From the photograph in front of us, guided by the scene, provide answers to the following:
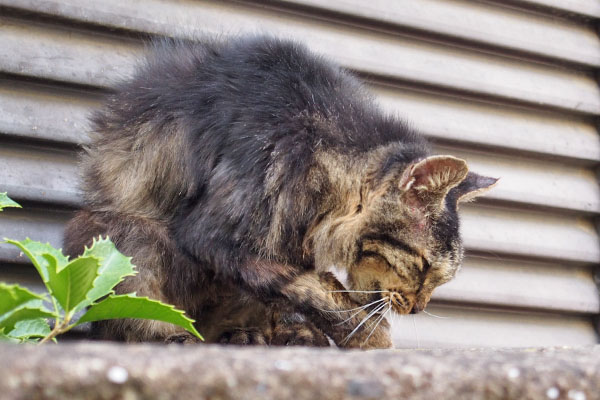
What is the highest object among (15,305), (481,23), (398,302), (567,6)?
(567,6)

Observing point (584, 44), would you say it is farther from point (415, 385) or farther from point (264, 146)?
point (415, 385)

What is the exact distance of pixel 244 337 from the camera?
2498 millimetres

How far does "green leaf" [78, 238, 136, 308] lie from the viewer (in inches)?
52.6

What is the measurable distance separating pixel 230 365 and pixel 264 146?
1.40 meters

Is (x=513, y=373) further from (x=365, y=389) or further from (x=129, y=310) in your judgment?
(x=129, y=310)

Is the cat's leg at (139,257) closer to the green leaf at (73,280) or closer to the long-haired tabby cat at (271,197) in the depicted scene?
the long-haired tabby cat at (271,197)

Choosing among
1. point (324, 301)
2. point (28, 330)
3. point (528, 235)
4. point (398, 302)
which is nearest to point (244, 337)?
point (324, 301)

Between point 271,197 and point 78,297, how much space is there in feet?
3.31

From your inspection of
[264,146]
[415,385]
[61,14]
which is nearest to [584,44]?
[264,146]

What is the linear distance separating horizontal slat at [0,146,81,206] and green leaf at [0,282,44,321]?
160 cm

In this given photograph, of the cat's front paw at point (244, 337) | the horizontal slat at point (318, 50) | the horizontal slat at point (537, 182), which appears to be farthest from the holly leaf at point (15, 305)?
the horizontal slat at point (537, 182)

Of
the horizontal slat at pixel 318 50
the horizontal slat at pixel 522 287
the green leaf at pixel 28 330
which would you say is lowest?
the horizontal slat at pixel 522 287

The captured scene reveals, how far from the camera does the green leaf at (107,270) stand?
134cm

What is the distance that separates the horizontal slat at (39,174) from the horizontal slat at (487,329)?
171 centimetres
